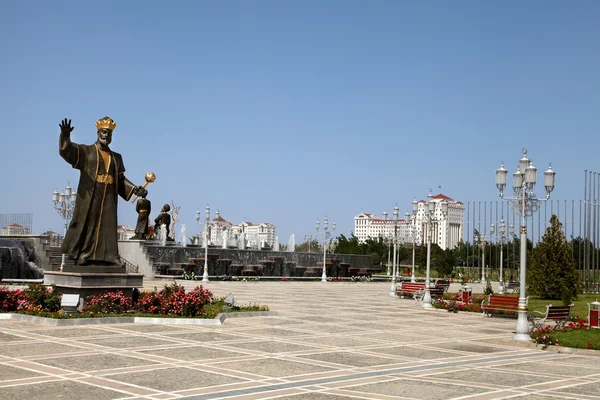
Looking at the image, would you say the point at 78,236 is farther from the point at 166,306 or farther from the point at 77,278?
the point at 166,306

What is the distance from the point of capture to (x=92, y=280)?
18.1 meters

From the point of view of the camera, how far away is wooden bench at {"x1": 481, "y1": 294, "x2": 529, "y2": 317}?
22.6 metres

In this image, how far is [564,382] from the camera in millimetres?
11250

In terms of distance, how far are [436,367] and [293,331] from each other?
5.09 m

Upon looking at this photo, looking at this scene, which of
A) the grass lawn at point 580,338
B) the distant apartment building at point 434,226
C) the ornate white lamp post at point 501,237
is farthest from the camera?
the distant apartment building at point 434,226

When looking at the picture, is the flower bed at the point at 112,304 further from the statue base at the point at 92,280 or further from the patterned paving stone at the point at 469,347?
the patterned paving stone at the point at 469,347

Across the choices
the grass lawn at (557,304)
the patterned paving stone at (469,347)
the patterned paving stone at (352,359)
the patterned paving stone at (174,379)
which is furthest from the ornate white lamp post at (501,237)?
the patterned paving stone at (174,379)

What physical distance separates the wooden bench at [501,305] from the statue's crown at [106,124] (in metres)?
12.2

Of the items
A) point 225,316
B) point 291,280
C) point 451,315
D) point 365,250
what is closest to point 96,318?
point 225,316

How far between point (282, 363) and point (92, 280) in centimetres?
765

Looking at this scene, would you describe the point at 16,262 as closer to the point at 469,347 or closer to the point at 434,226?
the point at 469,347

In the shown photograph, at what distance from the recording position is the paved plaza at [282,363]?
976cm

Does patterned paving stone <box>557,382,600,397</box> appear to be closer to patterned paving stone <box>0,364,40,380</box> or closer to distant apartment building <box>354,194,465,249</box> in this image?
patterned paving stone <box>0,364,40,380</box>

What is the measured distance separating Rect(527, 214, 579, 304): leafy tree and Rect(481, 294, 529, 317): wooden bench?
778 cm
